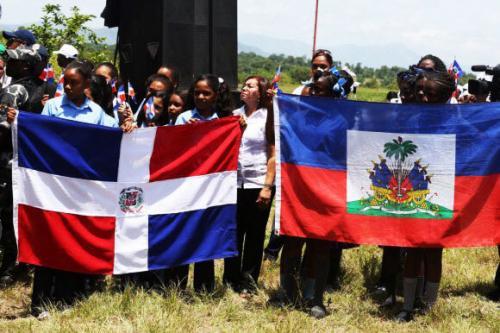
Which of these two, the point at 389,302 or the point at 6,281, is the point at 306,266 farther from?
the point at 6,281

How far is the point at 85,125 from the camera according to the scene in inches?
190

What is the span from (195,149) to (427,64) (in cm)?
210

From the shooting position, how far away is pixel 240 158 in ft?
17.7

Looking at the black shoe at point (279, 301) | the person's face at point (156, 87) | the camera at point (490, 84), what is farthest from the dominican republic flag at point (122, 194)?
the camera at point (490, 84)

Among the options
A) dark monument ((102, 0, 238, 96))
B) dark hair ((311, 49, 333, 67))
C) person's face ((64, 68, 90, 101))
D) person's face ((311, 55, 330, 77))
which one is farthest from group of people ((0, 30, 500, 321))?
dark monument ((102, 0, 238, 96))

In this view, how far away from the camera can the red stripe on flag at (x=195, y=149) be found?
509 centimetres

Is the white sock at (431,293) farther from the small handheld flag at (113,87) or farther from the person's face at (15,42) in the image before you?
the person's face at (15,42)

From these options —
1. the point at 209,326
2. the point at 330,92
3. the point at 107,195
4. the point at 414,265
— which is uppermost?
the point at 330,92

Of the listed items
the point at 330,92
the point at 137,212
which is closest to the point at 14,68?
the point at 137,212

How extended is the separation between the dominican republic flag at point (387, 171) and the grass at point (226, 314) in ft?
1.88

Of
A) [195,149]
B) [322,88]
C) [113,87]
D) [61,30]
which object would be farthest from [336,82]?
[61,30]

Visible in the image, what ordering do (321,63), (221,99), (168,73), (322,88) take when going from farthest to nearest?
1. (168,73)
2. (321,63)
3. (221,99)
4. (322,88)

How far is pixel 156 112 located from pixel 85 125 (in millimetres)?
1038

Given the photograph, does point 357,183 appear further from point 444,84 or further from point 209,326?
point 209,326
